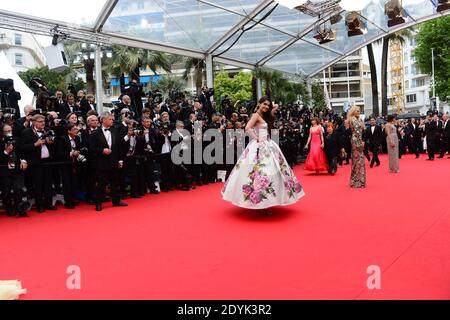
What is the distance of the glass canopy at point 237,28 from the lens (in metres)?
11.1

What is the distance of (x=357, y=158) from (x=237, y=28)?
309 inches

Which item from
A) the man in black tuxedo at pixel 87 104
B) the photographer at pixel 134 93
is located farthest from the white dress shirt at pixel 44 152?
the photographer at pixel 134 93

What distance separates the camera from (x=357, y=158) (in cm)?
794

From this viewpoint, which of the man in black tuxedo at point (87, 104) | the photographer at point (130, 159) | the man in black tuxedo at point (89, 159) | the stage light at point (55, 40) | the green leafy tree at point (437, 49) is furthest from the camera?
the green leafy tree at point (437, 49)

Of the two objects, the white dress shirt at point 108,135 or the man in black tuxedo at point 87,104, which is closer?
the white dress shirt at point 108,135

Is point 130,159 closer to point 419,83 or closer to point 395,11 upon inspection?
point 395,11

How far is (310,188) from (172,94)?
487 centimetres

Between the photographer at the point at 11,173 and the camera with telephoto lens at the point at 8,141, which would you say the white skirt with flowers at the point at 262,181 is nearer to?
the photographer at the point at 11,173

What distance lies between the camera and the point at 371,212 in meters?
5.56

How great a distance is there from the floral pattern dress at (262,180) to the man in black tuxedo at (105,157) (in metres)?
2.14

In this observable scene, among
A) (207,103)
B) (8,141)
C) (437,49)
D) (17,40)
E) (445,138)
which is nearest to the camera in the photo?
(8,141)

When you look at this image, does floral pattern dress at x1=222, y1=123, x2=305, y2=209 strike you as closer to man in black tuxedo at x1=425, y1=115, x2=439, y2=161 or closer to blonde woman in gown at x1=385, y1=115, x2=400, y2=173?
blonde woman in gown at x1=385, y1=115, x2=400, y2=173

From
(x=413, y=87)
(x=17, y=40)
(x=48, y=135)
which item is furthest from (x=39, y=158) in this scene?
(x=413, y=87)

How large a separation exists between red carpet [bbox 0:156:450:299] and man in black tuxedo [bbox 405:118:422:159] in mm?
9093
